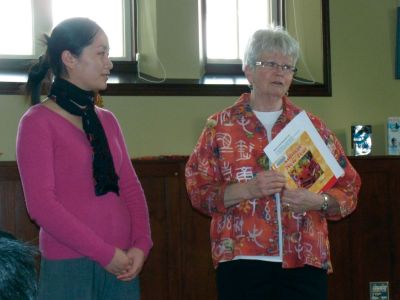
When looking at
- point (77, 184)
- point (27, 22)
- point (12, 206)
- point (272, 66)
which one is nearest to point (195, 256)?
point (12, 206)

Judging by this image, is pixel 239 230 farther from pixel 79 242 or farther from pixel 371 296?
pixel 371 296

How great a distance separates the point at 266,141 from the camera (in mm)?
2143

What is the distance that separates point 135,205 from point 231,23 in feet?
8.32

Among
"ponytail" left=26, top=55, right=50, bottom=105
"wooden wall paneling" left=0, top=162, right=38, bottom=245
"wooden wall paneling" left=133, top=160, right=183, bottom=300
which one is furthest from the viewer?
"wooden wall paneling" left=133, top=160, right=183, bottom=300

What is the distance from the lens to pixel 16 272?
2.48 feet

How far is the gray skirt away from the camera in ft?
6.10

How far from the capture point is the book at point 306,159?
2.14 metres

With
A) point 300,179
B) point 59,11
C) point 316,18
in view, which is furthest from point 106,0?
point 300,179

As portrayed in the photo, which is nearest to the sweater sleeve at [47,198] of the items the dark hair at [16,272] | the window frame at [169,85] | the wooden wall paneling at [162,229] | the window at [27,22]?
the dark hair at [16,272]

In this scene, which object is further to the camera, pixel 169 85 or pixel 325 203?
pixel 169 85

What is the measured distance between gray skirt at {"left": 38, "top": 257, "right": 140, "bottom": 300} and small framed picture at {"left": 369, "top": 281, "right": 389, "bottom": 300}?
197 centimetres

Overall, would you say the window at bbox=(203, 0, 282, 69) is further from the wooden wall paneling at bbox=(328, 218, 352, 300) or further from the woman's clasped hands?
the woman's clasped hands

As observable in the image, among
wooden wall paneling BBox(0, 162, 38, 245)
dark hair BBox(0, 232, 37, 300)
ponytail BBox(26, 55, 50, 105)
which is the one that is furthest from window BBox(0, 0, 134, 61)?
dark hair BBox(0, 232, 37, 300)

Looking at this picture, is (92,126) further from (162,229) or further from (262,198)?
(162,229)
